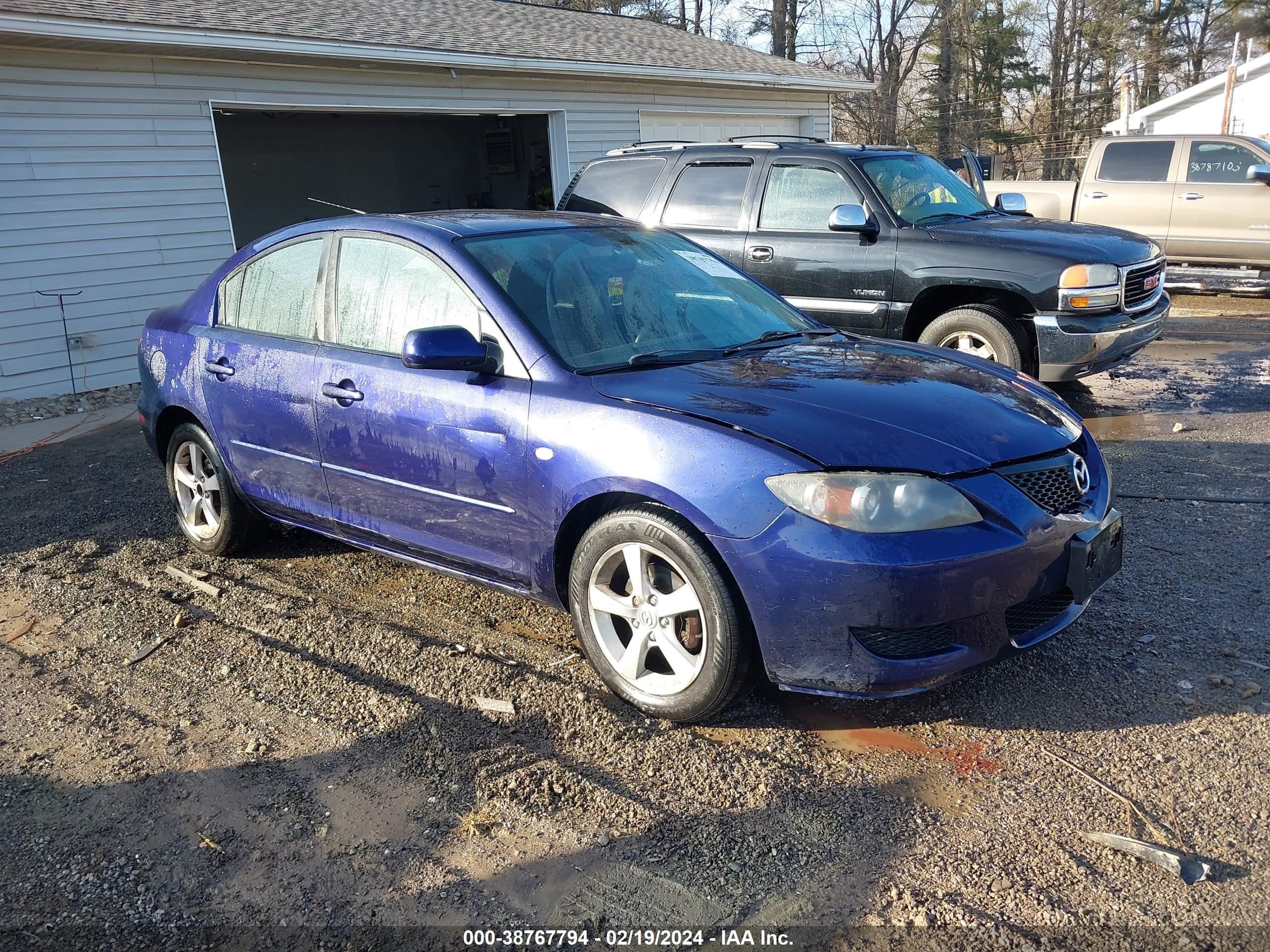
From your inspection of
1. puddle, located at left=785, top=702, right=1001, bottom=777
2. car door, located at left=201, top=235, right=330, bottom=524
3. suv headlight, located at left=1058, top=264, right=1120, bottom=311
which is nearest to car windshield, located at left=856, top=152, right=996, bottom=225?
suv headlight, located at left=1058, top=264, right=1120, bottom=311

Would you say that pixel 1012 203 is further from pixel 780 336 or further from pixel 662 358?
pixel 662 358

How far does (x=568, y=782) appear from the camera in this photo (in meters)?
3.08

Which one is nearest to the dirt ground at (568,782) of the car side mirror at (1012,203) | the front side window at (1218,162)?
the car side mirror at (1012,203)

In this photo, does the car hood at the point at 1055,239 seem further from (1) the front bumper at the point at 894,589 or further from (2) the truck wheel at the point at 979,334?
(1) the front bumper at the point at 894,589

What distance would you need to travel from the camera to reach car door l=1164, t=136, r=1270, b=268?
1191cm

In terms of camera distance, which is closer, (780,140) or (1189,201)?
(780,140)

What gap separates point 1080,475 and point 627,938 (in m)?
2.16

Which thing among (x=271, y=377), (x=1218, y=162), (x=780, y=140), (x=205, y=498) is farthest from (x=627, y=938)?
(x=1218, y=162)

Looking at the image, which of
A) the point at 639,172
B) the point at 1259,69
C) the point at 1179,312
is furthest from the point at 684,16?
the point at 639,172

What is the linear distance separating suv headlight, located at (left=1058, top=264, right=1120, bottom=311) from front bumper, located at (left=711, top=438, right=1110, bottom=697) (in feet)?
13.7

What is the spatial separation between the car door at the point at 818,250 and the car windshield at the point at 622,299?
307 centimetres

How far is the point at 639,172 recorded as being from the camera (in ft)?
27.8

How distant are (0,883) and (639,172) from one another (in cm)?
705

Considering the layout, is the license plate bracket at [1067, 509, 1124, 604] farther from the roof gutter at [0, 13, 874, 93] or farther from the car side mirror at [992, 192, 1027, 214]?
the roof gutter at [0, 13, 874, 93]
